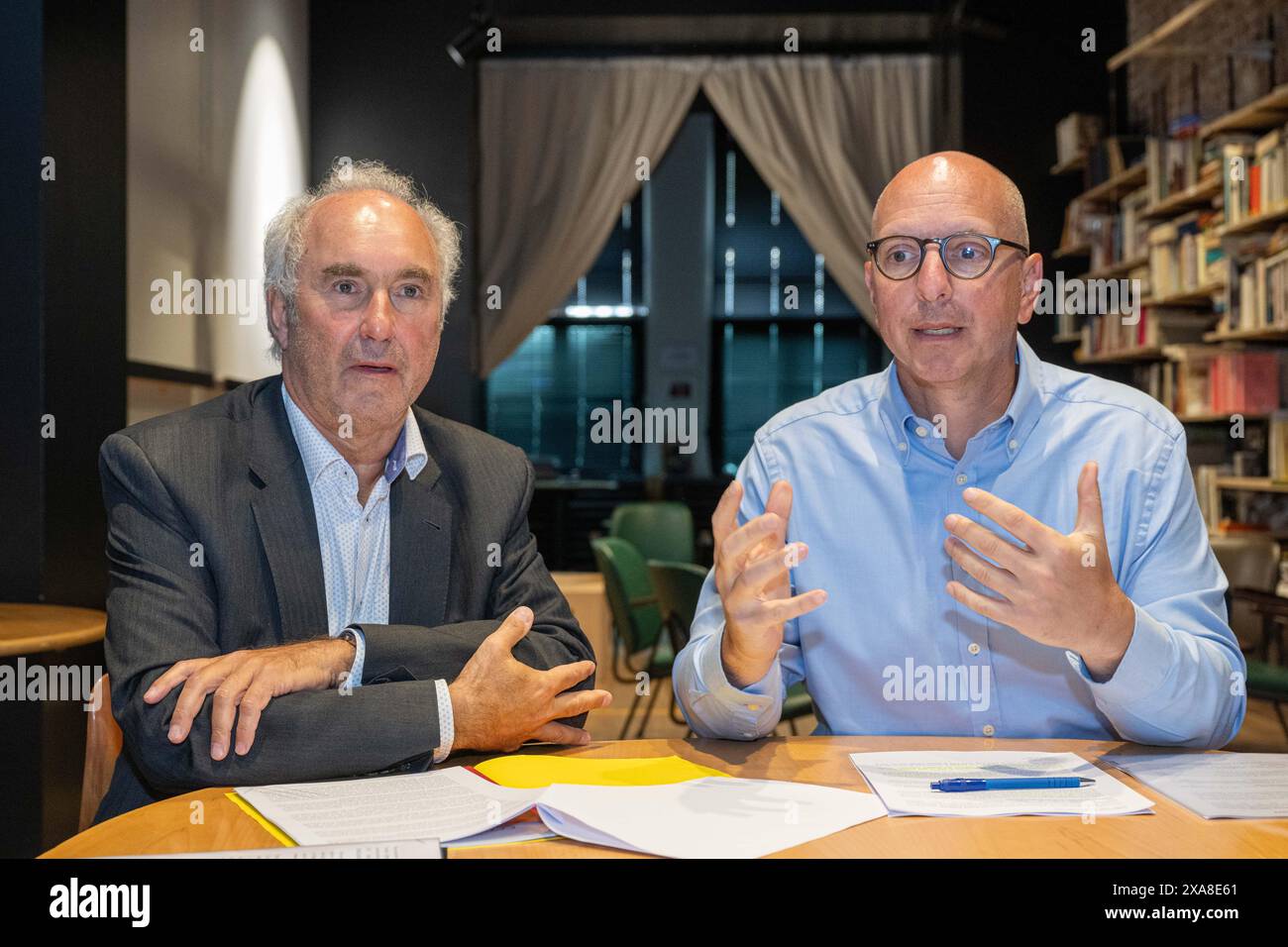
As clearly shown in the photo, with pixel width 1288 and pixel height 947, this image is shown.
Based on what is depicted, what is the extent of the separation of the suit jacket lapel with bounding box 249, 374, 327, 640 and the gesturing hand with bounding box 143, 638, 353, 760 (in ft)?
0.47

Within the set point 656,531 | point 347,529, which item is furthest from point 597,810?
point 656,531

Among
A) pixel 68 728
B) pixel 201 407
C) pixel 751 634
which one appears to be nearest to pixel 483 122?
pixel 68 728

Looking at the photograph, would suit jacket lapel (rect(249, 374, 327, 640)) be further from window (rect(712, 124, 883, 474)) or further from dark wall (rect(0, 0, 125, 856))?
window (rect(712, 124, 883, 474))

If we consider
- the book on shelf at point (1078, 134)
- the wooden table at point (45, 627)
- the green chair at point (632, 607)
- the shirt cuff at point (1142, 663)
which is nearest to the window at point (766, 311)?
the book on shelf at point (1078, 134)

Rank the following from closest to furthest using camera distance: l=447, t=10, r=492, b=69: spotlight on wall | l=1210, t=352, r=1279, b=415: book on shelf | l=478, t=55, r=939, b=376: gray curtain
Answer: l=1210, t=352, r=1279, b=415: book on shelf < l=447, t=10, r=492, b=69: spotlight on wall < l=478, t=55, r=939, b=376: gray curtain

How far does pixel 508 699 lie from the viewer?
143 centimetres

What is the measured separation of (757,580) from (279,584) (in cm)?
75

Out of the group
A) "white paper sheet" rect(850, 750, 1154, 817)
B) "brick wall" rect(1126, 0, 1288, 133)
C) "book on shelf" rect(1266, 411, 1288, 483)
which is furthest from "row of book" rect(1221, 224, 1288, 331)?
"white paper sheet" rect(850, 750, 1154, 817)

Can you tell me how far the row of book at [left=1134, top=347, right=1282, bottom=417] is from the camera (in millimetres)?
4715

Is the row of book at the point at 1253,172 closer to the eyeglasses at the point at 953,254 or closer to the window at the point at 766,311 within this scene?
the eyeglasses at the point at 953,254

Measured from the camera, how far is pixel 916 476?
175cm

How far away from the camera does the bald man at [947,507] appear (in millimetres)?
1533

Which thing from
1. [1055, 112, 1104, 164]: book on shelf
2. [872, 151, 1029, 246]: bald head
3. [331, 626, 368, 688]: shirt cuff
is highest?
[1055, 112, 1104, 164]: book on shelf

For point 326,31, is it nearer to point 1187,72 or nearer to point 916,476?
point 1187,72
